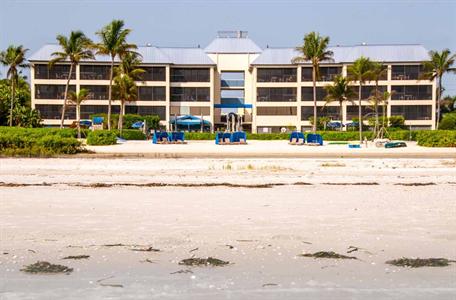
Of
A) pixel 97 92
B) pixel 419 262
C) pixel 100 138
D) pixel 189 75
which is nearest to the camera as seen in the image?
pixel 419 262

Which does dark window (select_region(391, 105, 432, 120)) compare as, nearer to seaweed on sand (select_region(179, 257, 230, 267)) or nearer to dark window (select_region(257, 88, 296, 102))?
dark window (select_region(257, 88, 296, 102))

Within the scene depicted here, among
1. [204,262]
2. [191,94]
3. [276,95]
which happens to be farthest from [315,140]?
[204,262]

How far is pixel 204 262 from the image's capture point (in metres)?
6.28

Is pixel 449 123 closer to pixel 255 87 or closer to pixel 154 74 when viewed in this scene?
pixel 255 87

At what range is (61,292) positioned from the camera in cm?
520

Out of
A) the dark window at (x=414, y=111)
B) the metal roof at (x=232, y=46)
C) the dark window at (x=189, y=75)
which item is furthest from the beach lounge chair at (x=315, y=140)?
the metal roof at (x=232, y=46)

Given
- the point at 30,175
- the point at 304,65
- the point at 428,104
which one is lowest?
the point at 30,175

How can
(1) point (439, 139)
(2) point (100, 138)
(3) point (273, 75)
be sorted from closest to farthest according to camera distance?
(1) point (439, 139) < (2) point (100, 138) < (3) point (273, 75)

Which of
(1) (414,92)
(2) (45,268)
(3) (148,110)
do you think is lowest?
(2) (45,268)

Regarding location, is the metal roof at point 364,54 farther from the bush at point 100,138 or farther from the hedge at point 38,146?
the hedge at point 38,146

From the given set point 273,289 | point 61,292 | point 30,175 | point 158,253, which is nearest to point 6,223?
point 158,253

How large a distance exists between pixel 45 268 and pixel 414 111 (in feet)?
271

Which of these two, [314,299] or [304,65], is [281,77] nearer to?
[304,65]

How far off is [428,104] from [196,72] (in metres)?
35.5
